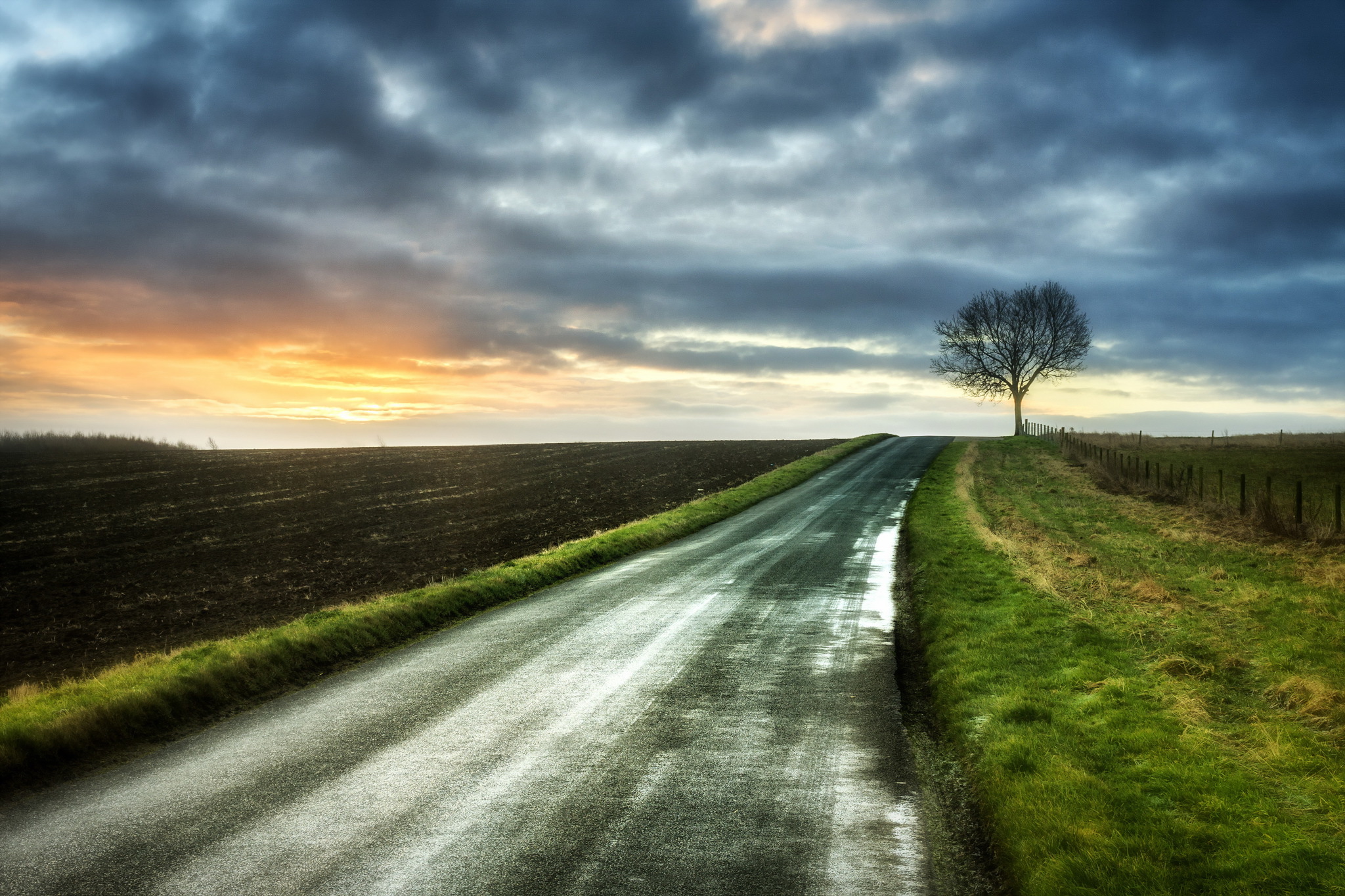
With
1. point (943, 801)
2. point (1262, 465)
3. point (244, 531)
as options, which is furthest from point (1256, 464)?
point (244, 531)

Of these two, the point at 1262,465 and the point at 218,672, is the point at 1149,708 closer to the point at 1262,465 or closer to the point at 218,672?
the point at 218,672

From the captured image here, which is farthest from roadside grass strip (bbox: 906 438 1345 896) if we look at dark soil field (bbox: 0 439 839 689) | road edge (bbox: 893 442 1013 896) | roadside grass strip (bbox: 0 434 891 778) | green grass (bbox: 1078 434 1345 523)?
dark soil field (bbox: 0 439 839 689)

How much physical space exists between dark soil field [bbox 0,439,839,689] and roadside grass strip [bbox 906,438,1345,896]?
12.6m

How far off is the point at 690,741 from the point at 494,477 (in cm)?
4207

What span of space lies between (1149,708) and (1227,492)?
1128 inches

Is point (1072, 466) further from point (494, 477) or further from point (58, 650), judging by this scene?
point (58, 650)

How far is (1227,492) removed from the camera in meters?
31.6

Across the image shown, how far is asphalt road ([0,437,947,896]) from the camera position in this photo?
18.1 feet

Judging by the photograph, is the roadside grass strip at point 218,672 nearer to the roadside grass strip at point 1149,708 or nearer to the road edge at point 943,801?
the road edge at point 943,801

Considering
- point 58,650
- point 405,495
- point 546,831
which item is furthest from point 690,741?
point 405,495

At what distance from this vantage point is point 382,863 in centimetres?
562

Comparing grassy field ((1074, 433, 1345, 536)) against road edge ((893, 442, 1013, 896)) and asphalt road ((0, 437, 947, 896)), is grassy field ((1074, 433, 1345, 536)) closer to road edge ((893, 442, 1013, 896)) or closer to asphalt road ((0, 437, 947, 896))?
road edge ((893, 442, 1013, 896))

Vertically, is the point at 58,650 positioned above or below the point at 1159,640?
below

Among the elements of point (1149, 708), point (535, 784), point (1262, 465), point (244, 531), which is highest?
point (1262, 465)
